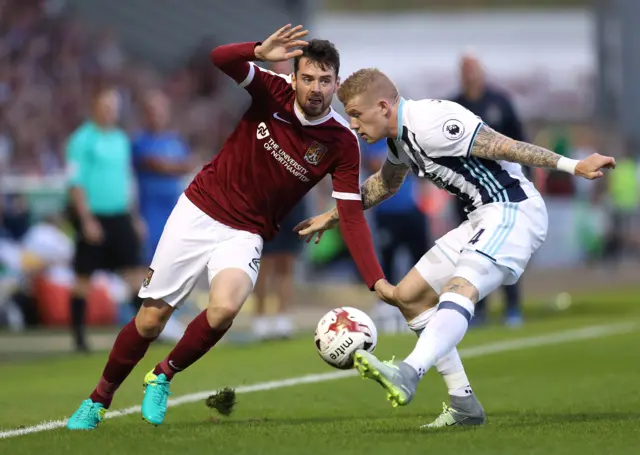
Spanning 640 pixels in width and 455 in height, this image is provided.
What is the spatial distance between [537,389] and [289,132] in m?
2.92

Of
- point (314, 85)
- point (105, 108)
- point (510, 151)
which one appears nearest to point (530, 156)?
point (510, 151)

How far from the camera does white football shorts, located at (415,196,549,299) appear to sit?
6.55 meters

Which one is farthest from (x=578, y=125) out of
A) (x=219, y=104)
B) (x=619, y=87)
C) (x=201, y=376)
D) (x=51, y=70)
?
(x=201, y=376)

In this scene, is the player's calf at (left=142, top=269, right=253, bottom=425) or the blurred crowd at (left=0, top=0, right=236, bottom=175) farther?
the blurred crowd at (left=0, top=0, right=236, bottom=175)

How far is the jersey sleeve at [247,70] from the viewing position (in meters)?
6.98

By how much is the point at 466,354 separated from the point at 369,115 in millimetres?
4978

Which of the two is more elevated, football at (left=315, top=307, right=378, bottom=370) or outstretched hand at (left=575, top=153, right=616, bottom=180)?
outstretched hand at (left=575, top=153, right=616, bottom=180)

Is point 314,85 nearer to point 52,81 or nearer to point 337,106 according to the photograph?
point 52,81

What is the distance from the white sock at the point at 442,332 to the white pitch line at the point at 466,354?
2183mm

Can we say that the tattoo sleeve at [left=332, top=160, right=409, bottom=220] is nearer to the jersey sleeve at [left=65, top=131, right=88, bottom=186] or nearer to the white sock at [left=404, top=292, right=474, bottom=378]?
the white sock at [left=404, top=292, right=474, bottom=378]

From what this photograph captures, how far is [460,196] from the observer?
6945mm

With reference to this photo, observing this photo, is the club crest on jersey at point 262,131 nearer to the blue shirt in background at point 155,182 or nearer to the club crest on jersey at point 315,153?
the club crest on jersey at point 315,153

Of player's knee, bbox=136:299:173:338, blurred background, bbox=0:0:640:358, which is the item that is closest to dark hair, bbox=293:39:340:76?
player's knee, bbox=136:299:173:338

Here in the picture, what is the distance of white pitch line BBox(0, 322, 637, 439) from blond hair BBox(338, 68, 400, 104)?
2.45m
